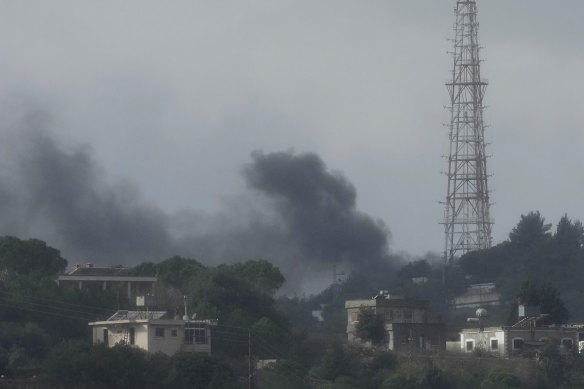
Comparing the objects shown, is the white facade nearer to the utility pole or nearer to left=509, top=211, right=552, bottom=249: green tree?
the utility pole

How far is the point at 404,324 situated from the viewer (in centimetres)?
11469

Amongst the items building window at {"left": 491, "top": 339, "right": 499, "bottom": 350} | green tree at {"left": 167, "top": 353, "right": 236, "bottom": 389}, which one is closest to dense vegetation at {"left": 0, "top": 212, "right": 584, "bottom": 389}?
green tree at {"left": 167, "top": 353, "right": 236, "bottom": 389}

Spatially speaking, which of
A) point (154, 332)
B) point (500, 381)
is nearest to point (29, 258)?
point (154, 332)

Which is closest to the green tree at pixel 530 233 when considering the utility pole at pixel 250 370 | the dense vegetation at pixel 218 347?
the dense vegetation at pixel 218 347

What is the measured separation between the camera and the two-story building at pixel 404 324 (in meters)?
114

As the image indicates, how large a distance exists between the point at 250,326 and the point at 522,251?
71.7 m

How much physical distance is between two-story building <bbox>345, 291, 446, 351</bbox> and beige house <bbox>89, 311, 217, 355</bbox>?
16229 millimetres

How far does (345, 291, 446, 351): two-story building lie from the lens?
114000 mm

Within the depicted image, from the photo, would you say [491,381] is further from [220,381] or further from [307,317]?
Answer: [307,317]

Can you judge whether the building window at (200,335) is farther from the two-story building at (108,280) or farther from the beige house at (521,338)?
the beige house at (521,338)

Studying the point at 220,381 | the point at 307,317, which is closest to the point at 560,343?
the point at 220,381

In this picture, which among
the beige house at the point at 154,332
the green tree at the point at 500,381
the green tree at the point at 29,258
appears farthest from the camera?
the green tree at the point at 29,258

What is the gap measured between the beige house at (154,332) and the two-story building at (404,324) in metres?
16.2

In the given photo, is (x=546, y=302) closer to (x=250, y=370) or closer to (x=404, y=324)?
(x=404, y=324)
